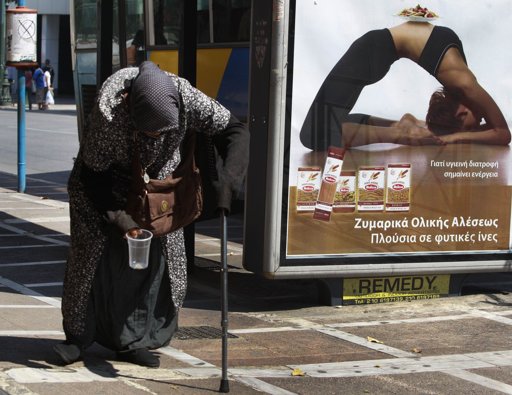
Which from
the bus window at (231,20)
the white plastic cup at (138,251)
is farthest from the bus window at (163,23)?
the white plastic cup at (138,251)

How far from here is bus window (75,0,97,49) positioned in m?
14.6

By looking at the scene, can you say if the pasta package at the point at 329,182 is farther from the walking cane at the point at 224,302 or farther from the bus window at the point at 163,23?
the bus window at the point at 163,23

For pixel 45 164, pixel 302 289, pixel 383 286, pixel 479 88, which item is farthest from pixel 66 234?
pixel 45 164

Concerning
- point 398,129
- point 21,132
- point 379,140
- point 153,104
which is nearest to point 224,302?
point 153,104

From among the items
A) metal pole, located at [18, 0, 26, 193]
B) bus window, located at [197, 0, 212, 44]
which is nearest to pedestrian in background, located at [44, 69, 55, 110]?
metal pole, located at [18, 0, 26, 193]

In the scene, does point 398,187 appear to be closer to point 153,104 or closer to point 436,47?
point 436,47

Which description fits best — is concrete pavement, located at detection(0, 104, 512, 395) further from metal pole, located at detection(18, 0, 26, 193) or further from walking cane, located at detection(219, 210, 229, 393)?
metal pole, located at detection(18, 0, 26, 193)

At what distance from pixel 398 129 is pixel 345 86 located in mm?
577

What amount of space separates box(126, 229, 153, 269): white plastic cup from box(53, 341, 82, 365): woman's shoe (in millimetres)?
784

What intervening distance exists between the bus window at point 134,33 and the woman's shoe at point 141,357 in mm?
6817

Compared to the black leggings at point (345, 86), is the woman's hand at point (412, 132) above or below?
below

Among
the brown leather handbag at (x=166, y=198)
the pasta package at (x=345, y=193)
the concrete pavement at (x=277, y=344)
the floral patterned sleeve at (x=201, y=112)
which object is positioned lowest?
the concrete pavement at (x=277, y=344)

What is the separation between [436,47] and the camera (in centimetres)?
862

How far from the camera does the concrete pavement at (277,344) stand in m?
6.29
